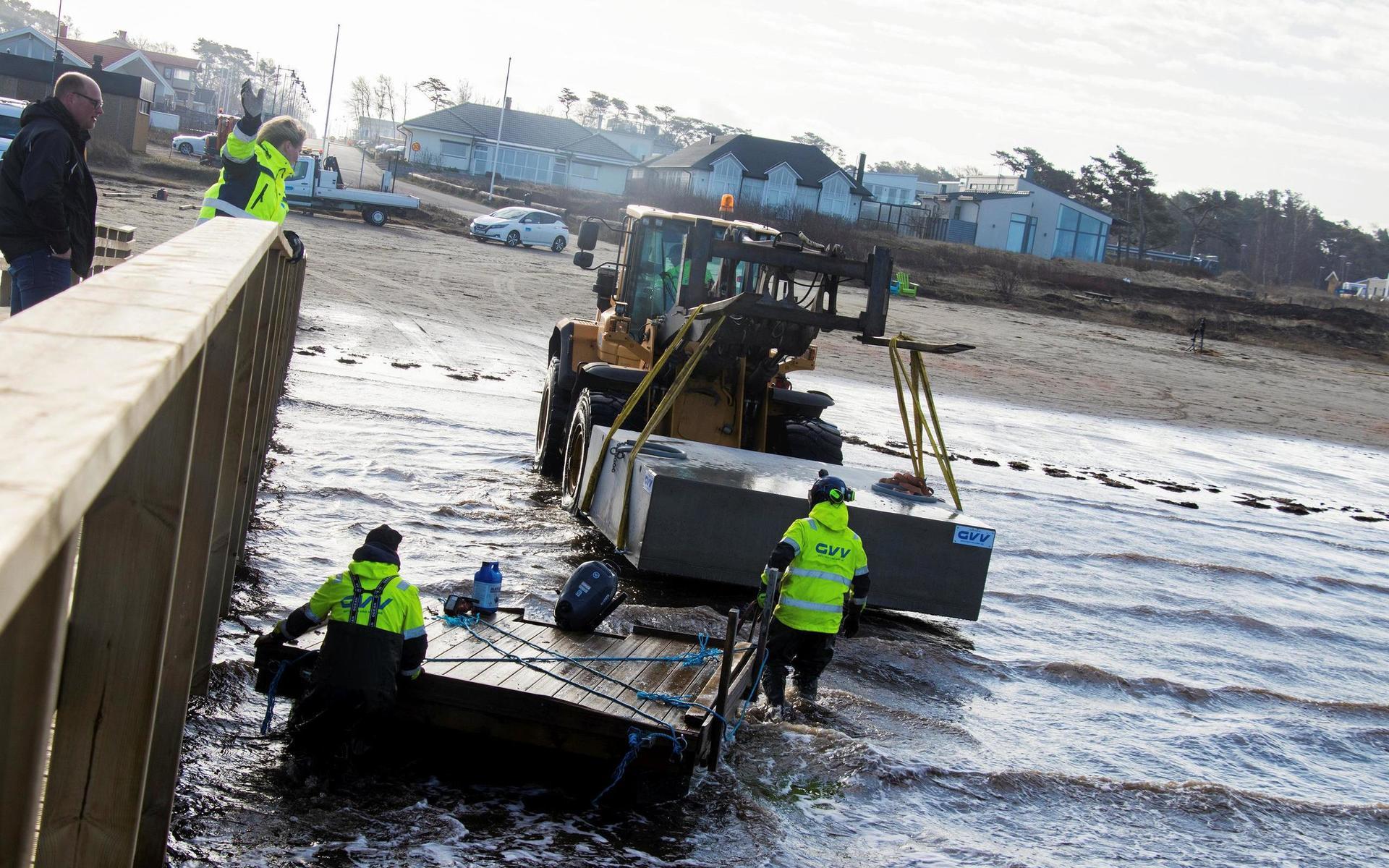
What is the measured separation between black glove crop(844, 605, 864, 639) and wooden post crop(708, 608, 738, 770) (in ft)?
5.07

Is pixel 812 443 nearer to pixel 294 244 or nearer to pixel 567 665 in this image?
pixel 294 244

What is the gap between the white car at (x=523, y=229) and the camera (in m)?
38.3

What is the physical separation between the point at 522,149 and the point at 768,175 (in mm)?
16603

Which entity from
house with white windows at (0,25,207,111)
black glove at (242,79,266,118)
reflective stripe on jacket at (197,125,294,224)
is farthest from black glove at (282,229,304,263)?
house with white windows at (0,25,207,111)

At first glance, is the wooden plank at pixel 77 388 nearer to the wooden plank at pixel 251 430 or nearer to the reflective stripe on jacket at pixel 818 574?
the wooden plank at pixel 251 430

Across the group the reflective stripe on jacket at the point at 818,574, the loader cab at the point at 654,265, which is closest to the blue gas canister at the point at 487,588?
the reflective stripe on jacket at the point at 818,574

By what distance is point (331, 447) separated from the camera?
12297 millimetres

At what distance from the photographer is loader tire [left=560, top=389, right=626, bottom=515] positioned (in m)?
10.4

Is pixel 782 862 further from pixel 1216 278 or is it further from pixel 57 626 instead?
pixel 1216 278

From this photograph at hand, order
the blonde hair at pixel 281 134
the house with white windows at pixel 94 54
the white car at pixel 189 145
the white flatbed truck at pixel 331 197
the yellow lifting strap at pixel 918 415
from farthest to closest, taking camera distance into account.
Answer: the house with white windows at pixel 94 54 < the white car at pixel 189 145 < the white flatbed truck at pixel 331 197 < the yellow lifting strap at pixel 918 415 < the blonde hair at pixel 281 134

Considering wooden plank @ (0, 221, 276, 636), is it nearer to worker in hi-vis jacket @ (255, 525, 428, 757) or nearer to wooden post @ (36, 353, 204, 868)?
wooden post @ (36, 353, 204, 868)

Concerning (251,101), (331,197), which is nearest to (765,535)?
(251,101)

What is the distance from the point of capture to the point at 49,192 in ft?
20.5

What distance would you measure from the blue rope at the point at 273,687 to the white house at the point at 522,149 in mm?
70394
